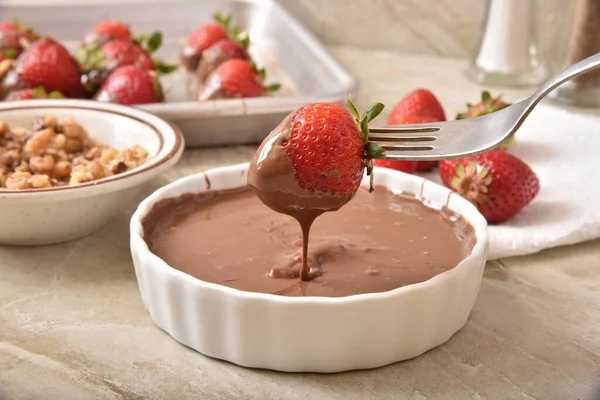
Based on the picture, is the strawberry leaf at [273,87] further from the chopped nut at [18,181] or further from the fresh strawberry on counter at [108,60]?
the chopped nut at [18,181]

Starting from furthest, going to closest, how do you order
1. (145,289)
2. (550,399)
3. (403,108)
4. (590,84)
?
(590,84)
(403,108)
(145,289)
(550,399)

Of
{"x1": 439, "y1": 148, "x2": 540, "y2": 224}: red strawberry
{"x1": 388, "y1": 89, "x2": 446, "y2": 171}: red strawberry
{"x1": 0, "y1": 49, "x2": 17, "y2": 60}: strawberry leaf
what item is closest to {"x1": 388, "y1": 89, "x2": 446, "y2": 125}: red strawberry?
{"x1": 388, "y1": 89, "x2": 446, "y2": 171}: red strawberry

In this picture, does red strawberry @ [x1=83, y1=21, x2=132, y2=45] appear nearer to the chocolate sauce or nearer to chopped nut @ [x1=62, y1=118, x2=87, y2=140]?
chopped nut @ [x1=62, y1=118, x2=87, y2=140]

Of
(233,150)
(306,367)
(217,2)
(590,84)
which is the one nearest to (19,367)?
(306,367)

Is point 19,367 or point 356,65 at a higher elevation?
point 19,367

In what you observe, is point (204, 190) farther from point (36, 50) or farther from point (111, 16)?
point (111, 16)

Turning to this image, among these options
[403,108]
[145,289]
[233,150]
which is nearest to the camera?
[145,289]

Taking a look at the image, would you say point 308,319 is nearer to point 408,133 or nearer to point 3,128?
point 408,133
